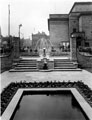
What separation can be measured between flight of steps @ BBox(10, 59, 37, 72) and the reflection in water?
318 inches

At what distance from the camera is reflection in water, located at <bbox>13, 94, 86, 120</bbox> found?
5.22 m

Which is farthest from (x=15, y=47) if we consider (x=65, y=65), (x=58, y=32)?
(x=58, y=32)

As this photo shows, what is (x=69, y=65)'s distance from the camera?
54.9 ft

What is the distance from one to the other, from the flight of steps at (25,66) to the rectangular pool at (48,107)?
781cm

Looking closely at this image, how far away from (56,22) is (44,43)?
6.55 metres

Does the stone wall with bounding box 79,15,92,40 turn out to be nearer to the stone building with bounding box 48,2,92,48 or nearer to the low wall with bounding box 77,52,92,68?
the stone building with bounding box 48,2,92,48

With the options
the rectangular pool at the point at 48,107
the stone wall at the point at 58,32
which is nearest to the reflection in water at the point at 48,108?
the rectangular pool at the point at 48,107

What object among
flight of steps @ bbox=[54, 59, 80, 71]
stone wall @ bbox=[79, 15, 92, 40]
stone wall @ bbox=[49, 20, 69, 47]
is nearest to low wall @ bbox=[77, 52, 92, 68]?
flight of steps @ bbox=[54, 59, 80, 71]

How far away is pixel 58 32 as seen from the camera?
42125mm

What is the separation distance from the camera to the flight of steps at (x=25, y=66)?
15.2m

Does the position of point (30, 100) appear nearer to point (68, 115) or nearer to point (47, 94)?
point (47, 94)

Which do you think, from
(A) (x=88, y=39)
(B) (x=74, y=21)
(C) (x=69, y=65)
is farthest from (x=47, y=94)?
(B) (x=74, y=21)

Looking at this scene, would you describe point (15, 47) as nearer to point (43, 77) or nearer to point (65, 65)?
point (65, 65)

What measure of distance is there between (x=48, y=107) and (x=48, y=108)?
11cm
